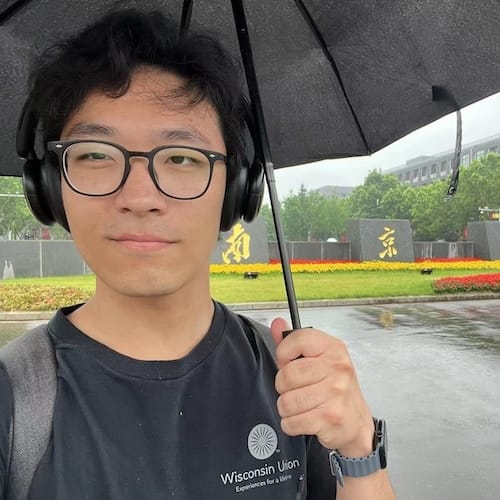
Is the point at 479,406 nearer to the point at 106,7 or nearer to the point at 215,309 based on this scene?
the point at 215,309

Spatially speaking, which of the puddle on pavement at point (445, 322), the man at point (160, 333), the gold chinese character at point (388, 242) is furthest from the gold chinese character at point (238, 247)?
the man at point (160, 333)

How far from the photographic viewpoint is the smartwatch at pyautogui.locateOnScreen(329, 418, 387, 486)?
100 cm

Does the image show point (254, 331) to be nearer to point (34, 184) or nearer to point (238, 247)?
point (34, 184)

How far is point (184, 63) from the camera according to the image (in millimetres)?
1153

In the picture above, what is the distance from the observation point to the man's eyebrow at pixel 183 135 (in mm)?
1041

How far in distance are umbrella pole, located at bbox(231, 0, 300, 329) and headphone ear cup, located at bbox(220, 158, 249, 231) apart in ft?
0.19

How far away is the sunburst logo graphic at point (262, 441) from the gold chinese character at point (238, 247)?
15.6 metres

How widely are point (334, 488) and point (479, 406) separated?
14.4 feet

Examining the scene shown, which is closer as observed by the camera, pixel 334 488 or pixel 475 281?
pixel 334 488

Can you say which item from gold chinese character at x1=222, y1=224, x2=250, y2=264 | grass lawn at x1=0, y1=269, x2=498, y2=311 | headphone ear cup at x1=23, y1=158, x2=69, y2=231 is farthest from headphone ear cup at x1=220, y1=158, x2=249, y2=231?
gold chinese character at x1=222, y1=224, x2=250, y2=264

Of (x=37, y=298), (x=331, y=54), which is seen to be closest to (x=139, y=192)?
(x=331, y=54)

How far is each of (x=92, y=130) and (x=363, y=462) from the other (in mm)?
820

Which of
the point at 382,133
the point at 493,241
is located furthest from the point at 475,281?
the point at 382,133

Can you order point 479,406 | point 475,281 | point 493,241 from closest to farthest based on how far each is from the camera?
point 479,406 < point 475,281 < point 493,241
